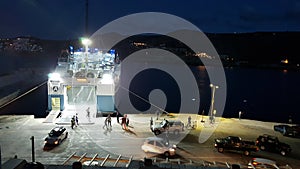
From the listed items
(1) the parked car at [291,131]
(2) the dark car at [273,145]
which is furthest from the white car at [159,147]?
(1) the parked car at [291,131]

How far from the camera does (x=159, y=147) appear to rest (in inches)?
606

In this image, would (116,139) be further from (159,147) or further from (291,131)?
(291,131)

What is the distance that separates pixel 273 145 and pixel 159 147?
758cm

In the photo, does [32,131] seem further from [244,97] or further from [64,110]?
[244,97]

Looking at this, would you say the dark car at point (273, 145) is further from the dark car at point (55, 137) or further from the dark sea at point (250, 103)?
the dark sea at point (250, 103)

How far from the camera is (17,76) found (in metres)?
74.4

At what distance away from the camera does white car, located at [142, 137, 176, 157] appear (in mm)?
15258

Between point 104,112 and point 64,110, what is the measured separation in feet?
11.6

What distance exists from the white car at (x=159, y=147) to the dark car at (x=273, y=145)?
20.9 ft

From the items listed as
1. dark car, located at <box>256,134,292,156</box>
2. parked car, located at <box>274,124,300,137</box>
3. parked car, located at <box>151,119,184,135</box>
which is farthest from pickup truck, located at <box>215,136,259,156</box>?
parked car, located at <box>274,124,300,137</box>

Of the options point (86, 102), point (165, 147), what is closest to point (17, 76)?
point (86, 102)

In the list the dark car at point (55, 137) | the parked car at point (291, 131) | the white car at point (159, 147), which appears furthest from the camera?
the parked car at point (291, 131)

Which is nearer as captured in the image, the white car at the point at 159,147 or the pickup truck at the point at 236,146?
the white car at the point at 159,147

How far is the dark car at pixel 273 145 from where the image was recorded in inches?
672
